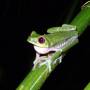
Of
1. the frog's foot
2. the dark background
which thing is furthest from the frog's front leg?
the dark background

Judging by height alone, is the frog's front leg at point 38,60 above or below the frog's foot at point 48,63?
below

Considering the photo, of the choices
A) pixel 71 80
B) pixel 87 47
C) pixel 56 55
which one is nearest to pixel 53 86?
pixel 71 80

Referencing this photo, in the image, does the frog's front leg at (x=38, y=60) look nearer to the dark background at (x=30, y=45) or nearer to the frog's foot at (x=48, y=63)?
the frog's foot at (x=48, y=63)

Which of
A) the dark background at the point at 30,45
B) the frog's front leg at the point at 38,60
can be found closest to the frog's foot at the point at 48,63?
the frog's front leg at the point at 38,60

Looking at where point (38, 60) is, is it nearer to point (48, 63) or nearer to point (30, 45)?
point (48, 63)

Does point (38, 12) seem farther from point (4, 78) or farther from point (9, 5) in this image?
point (4, 78)

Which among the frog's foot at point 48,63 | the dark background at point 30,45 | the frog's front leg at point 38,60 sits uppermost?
the frog's foot at point 48,63

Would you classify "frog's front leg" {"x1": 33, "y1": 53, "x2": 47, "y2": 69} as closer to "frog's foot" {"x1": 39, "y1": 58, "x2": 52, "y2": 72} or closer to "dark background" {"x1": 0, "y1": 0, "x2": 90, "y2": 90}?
"frog's foot" {"x1": 39, "y1": 58, "x2": 52, "y2": 72}

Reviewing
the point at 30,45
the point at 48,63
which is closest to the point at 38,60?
the point at 48,63

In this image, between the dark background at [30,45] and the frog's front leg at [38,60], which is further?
the dark background at [30,45]
